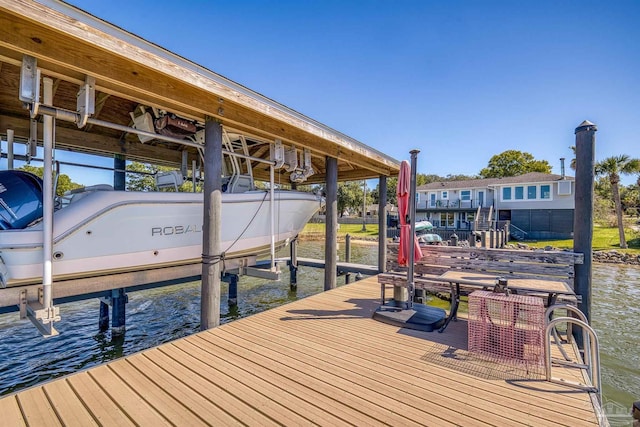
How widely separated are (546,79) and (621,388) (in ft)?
33.2

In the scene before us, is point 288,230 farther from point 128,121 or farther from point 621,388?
point 621,388

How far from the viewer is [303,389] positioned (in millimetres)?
2361

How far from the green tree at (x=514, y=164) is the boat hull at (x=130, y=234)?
50822 millimetres

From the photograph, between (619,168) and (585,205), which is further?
(619,168)

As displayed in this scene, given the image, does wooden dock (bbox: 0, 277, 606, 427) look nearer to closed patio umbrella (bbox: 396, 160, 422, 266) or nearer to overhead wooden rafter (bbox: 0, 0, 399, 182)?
closed patio umbrella (bbox: 396, 160, 422, 266)

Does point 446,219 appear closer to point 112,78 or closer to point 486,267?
point 486,267

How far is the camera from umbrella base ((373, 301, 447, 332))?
12.5ft

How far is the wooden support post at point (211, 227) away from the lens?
3705mm

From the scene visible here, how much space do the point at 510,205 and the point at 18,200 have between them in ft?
104

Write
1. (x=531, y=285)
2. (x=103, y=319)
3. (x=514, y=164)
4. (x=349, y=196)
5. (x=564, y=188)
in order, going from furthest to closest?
1. (x=514, y=164)
2. (x=349, y=196)
3. (x=564, y=188)
4. (x=103, y=319)
5. (x=531, y=285)

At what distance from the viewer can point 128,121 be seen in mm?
5652

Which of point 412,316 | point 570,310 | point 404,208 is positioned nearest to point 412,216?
point 404,208

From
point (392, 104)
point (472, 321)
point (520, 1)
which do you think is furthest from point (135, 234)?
point (392, 104)

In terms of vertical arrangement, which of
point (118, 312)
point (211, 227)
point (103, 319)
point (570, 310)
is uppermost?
point (211, 227)
